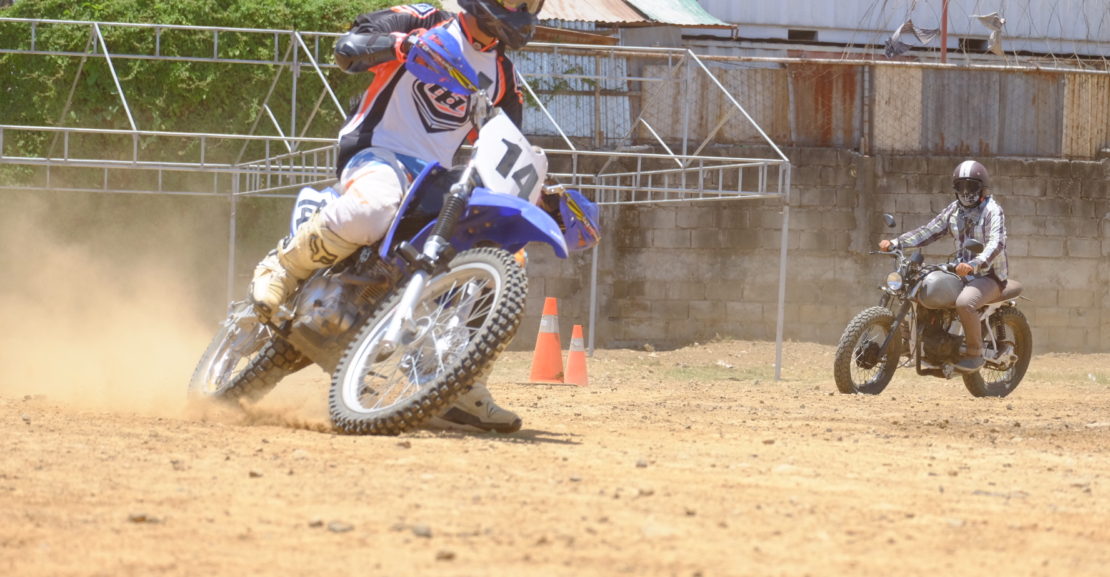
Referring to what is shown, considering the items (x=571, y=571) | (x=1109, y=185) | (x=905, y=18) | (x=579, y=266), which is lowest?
(x=571, y=571)

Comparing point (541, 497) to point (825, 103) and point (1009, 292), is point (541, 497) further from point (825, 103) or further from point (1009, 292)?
point (825, 103)

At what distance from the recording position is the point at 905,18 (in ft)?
68.1

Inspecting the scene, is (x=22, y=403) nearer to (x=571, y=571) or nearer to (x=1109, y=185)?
(x=571, y=571)

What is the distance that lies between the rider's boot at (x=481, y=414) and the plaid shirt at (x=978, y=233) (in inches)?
210

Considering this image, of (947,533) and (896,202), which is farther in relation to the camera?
(896,202)

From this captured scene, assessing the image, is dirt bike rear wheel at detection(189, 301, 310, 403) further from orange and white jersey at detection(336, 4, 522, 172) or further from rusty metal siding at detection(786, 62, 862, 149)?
rusty metal siding at detection(786, 62, 862, 149)

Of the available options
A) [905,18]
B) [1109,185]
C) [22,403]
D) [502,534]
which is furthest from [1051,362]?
[502,534]

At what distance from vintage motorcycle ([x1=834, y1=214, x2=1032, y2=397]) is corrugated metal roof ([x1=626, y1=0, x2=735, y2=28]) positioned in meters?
8.59

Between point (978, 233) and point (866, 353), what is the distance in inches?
49.1

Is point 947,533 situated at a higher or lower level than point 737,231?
lower

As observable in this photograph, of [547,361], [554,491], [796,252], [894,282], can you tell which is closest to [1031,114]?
[796,252]

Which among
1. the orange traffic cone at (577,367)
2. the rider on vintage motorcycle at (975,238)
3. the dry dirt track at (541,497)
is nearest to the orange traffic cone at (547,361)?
the orange traffic cone at (577,367)

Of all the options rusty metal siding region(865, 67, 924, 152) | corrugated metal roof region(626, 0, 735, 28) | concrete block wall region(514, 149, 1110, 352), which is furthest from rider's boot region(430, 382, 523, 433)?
corrugated metal roof region(626, 0, 735, 28)

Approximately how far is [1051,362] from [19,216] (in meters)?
10.7
